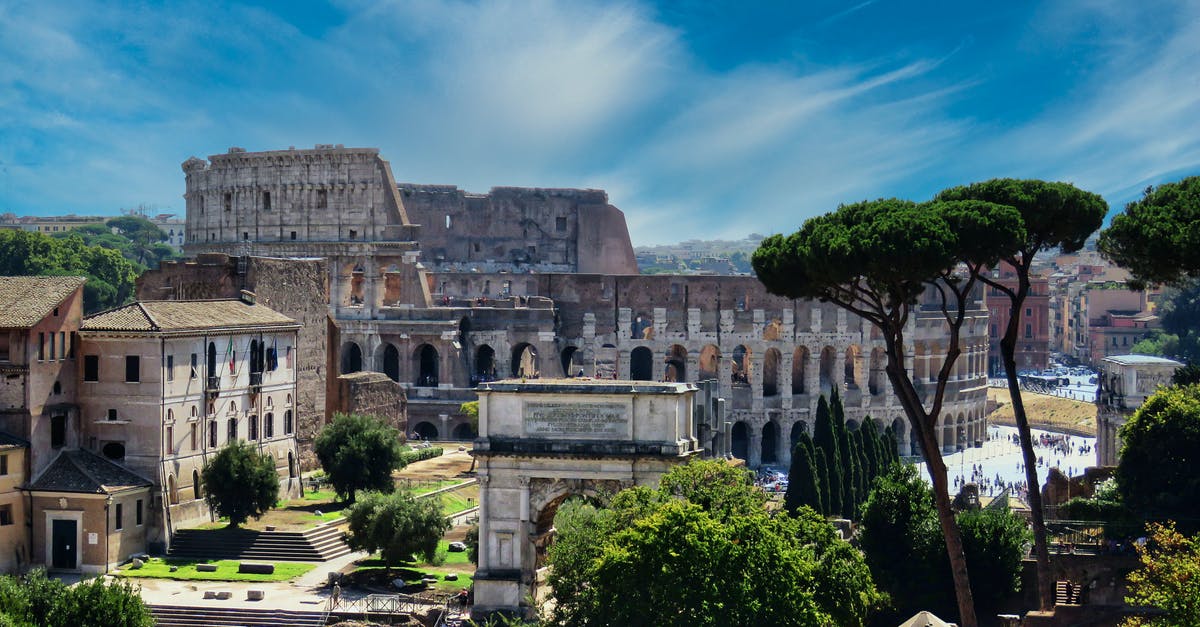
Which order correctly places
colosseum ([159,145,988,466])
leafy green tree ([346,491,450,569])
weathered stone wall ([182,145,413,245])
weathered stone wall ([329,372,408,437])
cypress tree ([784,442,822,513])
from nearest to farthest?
leafy green tree ([346,491,450,569]) → cypress tree ([784,442,822,513]) → weathered stone wall ([329,372,408,437]) → colosseum ([159,145,988,466]) → weathered stone wall ([182,145,413,245])

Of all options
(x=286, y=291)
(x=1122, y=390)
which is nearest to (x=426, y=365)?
(x=286, y=291)

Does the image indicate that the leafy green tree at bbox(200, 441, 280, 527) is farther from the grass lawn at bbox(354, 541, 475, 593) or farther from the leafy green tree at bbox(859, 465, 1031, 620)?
the leafy green tree at bbox(859, 465, 1031, 620)

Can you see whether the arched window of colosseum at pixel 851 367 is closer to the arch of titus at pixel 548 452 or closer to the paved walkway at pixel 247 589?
the paved walkway at pixel 247 589

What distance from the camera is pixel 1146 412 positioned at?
1491 inches

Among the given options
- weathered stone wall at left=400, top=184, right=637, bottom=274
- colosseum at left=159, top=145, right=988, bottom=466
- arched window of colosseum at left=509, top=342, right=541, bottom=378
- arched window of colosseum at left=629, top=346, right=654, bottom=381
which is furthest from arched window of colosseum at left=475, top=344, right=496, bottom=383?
weathered stone wall at left=400, top=184, right=637, bottom=274

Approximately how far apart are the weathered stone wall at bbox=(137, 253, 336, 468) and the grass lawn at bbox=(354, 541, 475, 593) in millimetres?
11084

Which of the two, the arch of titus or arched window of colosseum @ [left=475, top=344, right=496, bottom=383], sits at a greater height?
arched window of colosseum @ [left=475, top=344, right=496, bottom=383]

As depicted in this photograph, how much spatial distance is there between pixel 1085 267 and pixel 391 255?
98406 millimetres

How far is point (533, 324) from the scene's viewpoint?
76.3 metres

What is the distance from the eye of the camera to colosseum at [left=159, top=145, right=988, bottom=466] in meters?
→ 75.8

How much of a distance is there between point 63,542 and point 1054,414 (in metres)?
69.9

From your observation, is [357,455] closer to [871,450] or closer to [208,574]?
[208,574]

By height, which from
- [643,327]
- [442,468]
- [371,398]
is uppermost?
[643,327]

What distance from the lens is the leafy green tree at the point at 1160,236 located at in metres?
27.6
